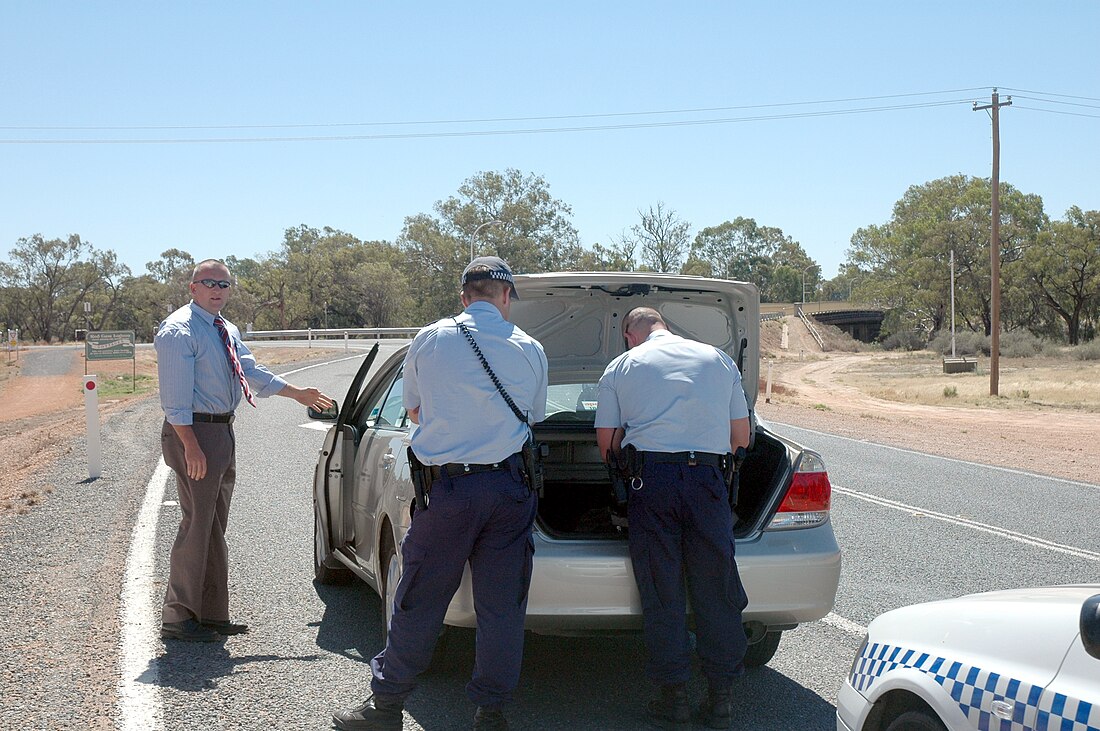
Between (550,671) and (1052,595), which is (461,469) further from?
(1052,595)

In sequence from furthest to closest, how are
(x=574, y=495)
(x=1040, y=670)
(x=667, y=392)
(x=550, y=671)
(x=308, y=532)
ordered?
(x=308, y=532), (x=574, y=495), (x=550, y=671), (x=667, y=392), (x=1040, y=670)

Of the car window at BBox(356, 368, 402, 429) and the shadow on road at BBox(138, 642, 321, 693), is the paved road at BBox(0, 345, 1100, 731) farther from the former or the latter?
the car window at BBox(356, 368, 402, 429)

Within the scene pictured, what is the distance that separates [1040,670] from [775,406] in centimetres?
2637

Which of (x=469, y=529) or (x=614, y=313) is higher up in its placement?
(x=614, y=313)

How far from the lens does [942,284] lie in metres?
81.2

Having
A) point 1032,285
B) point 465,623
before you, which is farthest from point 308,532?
point 1032,285

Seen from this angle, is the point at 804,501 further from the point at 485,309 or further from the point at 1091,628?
the point at 1091,628

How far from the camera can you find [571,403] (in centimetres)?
600

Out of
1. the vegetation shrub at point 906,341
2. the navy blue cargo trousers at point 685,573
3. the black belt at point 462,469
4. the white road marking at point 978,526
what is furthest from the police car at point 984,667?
the vegetation shrub at point 906,341

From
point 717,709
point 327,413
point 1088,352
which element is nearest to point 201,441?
point 327,413

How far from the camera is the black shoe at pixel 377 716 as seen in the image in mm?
4277

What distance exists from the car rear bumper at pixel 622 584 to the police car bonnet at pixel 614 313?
1.10 metres

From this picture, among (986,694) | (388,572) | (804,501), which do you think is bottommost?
(388,572)

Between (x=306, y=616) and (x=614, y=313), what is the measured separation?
2426mm
